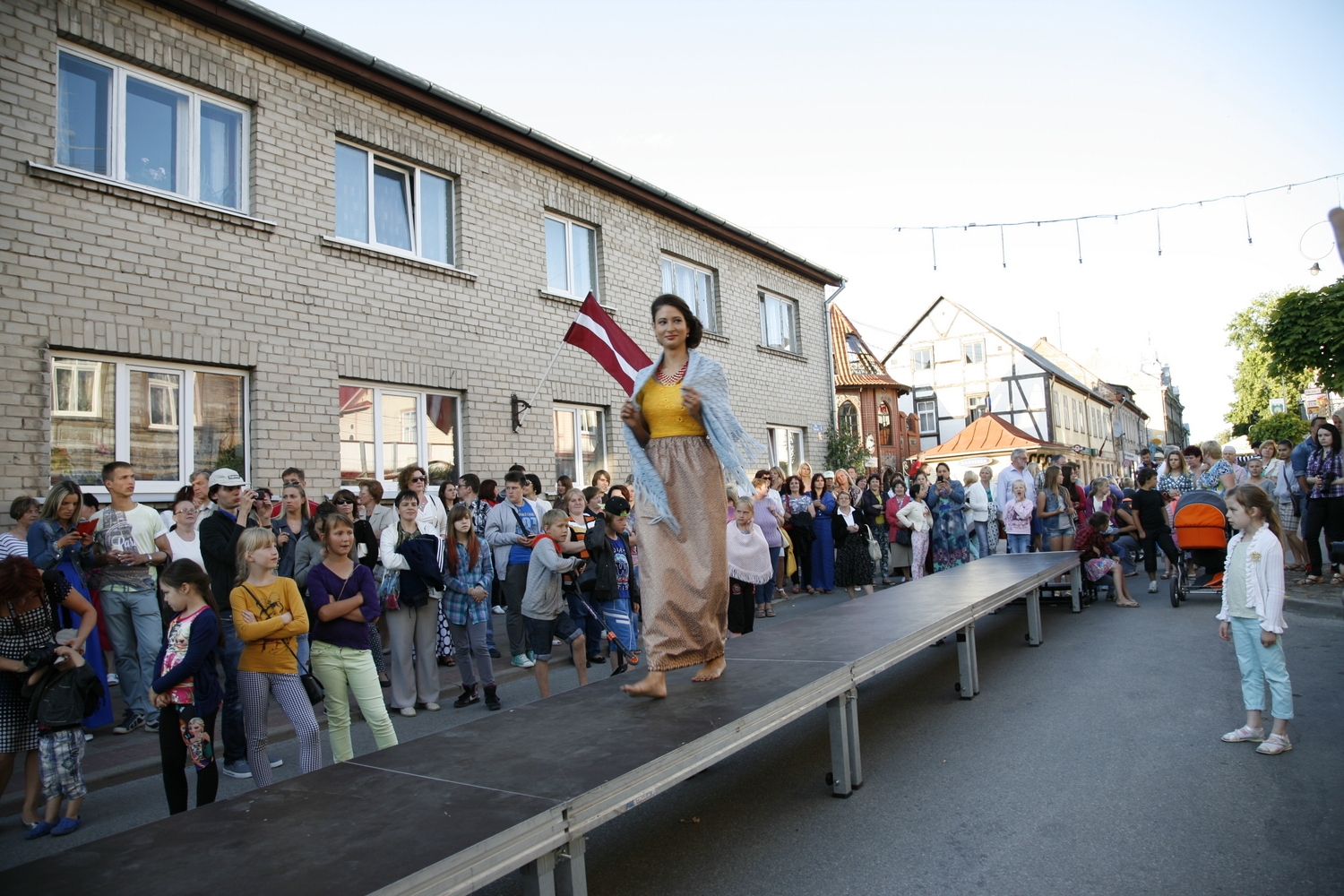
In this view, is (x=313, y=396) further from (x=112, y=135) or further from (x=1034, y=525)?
(x=1034, y=525)

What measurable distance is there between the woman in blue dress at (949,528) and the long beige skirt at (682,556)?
9219 mm

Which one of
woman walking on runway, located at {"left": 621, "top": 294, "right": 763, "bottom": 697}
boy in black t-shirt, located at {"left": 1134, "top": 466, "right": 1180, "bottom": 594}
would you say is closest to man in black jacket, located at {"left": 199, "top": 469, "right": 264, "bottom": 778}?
woman walking on runway, located at {"left": 621, "top": 294, "right": 763, "bottom": 697}

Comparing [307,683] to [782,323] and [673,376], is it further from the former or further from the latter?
[782,323]

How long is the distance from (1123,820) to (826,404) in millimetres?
16333

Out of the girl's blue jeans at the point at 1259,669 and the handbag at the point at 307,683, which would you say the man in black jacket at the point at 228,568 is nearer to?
the handbag at the point at 307,683

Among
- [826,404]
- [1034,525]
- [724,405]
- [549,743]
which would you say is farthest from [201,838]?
[826,404]

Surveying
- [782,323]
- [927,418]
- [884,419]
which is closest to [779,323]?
[782,323]

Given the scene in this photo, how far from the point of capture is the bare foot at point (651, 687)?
163 inches

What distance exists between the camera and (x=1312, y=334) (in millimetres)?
21484

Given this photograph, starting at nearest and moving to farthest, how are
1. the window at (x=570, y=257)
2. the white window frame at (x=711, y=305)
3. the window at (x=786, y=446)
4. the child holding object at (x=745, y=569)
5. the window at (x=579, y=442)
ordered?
the child holding object at (x=745, y=569) → the window at (x=579, y=442) → the window at (x=570, y=257) → the white window frame at (x=711, y=305) → the window at (x=786, y=446)

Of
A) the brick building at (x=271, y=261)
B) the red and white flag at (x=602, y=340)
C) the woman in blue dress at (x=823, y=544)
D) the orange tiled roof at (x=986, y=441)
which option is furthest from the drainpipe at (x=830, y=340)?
the orange tiled roof at (x=986, y=441)

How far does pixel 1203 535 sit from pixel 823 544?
17.3ft

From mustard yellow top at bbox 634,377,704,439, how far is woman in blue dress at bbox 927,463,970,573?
929cm

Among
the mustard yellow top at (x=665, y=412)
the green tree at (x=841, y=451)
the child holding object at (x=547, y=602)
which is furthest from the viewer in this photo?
the green tree at (x=841, y=451)
